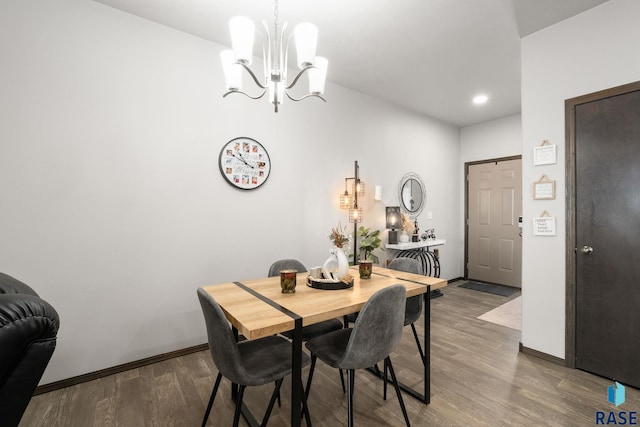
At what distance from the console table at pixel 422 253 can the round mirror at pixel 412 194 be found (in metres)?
0.52

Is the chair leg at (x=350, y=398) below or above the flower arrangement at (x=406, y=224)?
below

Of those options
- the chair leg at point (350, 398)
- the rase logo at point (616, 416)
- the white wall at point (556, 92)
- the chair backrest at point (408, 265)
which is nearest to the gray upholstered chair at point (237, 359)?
the chair leg at point (350, 398)

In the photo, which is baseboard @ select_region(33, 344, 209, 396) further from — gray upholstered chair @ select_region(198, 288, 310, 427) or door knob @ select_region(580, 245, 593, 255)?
door knob @ select_region(580, 245, 593, 255)

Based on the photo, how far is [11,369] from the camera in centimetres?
73

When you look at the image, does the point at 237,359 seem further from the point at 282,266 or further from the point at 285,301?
the point at 282,266

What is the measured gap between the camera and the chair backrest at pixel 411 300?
6.98 ft

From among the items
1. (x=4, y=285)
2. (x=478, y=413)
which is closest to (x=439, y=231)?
(x=478, y=413)

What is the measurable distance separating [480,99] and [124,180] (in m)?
4.33

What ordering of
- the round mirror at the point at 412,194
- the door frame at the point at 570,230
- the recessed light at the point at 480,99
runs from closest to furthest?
the door frame at the point at 570,230 → the recessed light at the point at 480,99 → the round mirror at the point at 412,194

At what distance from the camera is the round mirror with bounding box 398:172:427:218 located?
445 centimetres

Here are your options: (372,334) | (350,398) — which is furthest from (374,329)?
(350,398)

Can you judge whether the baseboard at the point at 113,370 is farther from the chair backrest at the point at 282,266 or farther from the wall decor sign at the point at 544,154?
the wall decor sign at the point at 544,154

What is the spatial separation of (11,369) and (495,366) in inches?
112

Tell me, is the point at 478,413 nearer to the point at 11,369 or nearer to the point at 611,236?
the point at 611,236
